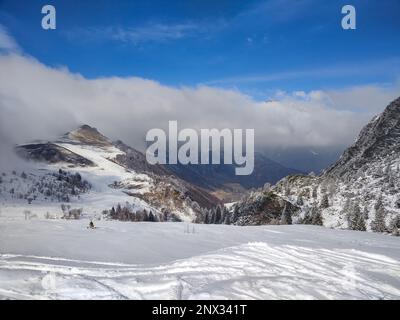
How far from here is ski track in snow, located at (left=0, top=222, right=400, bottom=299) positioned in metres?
9.15

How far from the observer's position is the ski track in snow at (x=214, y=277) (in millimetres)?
9148

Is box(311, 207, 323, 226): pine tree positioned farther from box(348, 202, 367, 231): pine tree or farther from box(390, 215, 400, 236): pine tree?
box(390, 215, 400, 236): pine tree

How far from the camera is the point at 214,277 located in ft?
35.0

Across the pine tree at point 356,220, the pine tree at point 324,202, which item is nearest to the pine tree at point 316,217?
the pine tree at point 324,202

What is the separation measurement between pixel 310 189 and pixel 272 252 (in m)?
124

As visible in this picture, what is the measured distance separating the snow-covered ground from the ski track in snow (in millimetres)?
22

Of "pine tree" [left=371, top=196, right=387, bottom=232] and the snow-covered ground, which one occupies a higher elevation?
the snow-covered ground

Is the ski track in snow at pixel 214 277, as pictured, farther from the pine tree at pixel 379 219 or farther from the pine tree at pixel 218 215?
the pine tree at pixel 218 215

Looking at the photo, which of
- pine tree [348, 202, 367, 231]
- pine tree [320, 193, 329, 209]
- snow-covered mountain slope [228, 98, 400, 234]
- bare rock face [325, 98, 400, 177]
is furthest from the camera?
bare rock face [325, 98, 400, 177]

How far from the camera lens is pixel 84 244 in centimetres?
1533

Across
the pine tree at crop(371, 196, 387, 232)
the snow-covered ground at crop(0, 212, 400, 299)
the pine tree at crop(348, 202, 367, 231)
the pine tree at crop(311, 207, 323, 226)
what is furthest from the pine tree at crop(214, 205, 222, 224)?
the snow-covered ground at crop(0, 212, 400, 299)

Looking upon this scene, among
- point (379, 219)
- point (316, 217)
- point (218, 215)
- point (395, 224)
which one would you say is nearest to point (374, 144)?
point (316, 217)
